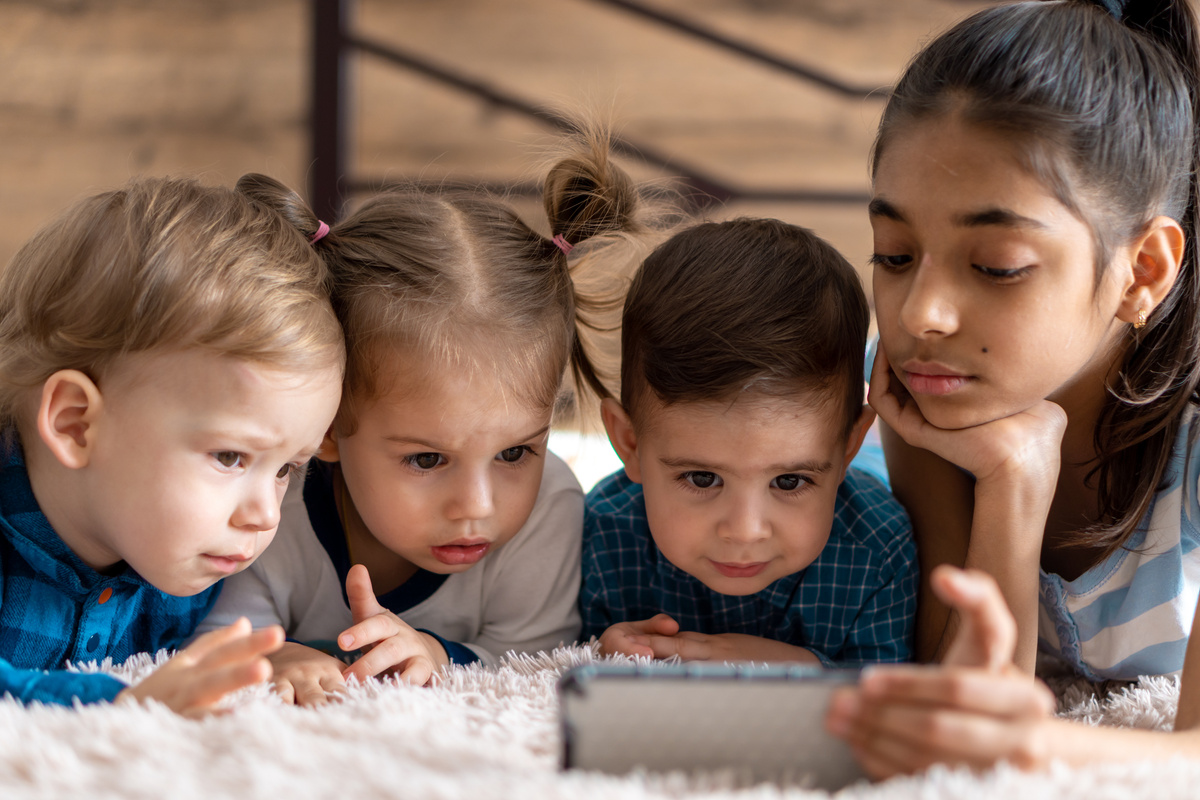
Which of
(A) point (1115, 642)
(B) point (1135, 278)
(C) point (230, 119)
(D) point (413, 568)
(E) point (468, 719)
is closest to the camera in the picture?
(E) point (468, 719)

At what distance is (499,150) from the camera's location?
2.93 m

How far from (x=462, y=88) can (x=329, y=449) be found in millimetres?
1993

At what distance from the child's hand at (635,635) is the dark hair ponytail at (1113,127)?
0.43m

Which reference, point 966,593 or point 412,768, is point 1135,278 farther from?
point 412,768

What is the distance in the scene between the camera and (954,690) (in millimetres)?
585

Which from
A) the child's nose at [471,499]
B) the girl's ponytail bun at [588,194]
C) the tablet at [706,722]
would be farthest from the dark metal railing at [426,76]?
the tablet at [706,722]

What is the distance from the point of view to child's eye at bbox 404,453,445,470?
999 millimetres

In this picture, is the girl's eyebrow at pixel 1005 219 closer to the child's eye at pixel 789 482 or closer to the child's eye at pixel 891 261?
the child's eye at pixel 891 261

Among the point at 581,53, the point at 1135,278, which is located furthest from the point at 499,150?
the point at 1135,278

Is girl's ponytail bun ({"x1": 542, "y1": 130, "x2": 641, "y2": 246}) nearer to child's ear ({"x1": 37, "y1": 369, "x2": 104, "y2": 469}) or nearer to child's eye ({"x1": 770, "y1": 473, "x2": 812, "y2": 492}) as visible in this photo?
child's eye ({"x1": 770, "y1": 473, "x2": 812, "y2": 492})

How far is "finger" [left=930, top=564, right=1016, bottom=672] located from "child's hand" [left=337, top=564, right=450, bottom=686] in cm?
48

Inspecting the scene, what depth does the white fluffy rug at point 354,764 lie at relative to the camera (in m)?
0.57

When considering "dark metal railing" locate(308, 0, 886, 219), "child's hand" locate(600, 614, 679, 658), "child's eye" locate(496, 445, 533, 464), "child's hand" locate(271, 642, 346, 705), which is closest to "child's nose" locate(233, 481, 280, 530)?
"child's hand" locate(271, 642, 346, 705)

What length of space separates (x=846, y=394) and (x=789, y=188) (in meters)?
2.08
